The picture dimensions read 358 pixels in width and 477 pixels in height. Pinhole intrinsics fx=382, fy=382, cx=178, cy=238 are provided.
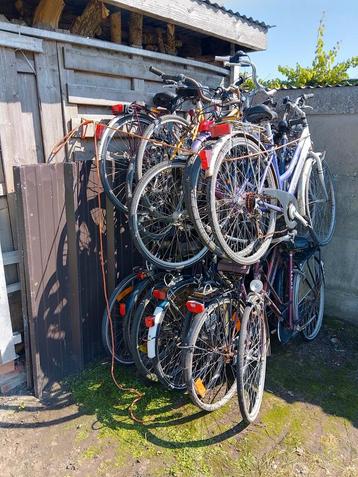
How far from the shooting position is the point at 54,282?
3.29 m

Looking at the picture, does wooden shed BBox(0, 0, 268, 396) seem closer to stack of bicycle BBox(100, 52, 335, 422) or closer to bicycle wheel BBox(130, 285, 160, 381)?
stack of bicycle BBox(100, 52, 335, 422)

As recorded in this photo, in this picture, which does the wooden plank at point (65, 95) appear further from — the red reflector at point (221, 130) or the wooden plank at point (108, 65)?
the red reflector at point (221, 130)

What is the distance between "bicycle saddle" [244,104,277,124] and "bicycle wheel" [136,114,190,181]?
0.57 meters

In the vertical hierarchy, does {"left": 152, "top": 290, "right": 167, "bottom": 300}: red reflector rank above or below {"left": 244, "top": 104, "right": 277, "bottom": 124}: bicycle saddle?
below

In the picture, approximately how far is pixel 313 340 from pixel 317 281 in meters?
0.66

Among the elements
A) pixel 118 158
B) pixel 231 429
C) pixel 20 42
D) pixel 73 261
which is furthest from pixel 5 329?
pixel 20 42

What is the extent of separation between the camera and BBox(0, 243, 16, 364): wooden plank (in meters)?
3.01

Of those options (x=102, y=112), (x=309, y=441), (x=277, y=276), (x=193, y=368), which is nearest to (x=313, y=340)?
(x=277, y=276)

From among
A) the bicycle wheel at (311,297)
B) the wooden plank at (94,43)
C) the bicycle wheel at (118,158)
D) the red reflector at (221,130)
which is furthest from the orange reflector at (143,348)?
the wooden plank at (94,43)

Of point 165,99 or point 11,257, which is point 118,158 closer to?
point 165,99

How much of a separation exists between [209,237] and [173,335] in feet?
3.57

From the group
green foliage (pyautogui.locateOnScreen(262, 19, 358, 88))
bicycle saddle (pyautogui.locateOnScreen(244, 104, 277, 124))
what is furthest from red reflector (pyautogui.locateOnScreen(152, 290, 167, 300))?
green foliage (pyautogui.locateOnScreen(262, 19, 358, 88))

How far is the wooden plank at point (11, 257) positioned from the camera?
3.06m

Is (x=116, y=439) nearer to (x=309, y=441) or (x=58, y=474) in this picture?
(x=58, y=474)
